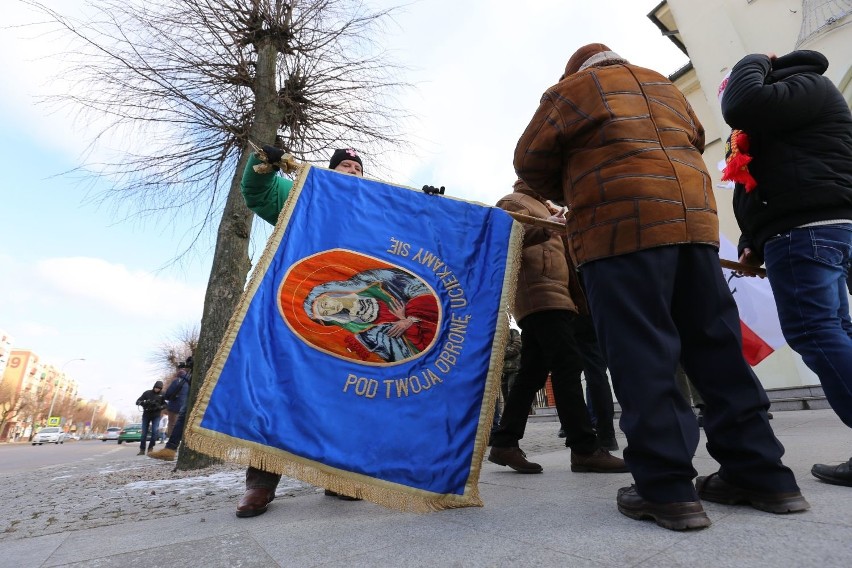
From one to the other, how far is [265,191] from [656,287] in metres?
2.17

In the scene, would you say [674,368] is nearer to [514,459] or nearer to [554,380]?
[554,380]

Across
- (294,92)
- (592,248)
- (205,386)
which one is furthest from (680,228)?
(294,92)

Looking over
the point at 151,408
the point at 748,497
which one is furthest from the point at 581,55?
the point at 151,408

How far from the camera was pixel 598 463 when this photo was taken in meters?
2.60

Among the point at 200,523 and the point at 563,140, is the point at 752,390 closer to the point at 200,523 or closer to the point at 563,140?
the point at 563,140

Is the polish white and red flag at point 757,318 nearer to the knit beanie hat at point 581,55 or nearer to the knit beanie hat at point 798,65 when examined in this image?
the knit beanie hat at point 798,65

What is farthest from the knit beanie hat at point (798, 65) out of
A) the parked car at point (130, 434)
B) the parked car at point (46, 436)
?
the parked car at point (46, 436)

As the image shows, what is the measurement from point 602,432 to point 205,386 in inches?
112

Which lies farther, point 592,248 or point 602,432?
point 602,432

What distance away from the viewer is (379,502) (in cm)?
186

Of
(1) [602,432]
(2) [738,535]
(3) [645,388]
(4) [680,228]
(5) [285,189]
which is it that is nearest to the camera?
(2) [738,535]

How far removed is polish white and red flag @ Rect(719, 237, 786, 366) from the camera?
4.28 meters

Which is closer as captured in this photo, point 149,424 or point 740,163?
point 740,163

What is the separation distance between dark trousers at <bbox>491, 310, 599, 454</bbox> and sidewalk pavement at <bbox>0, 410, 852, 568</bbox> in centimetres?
49
